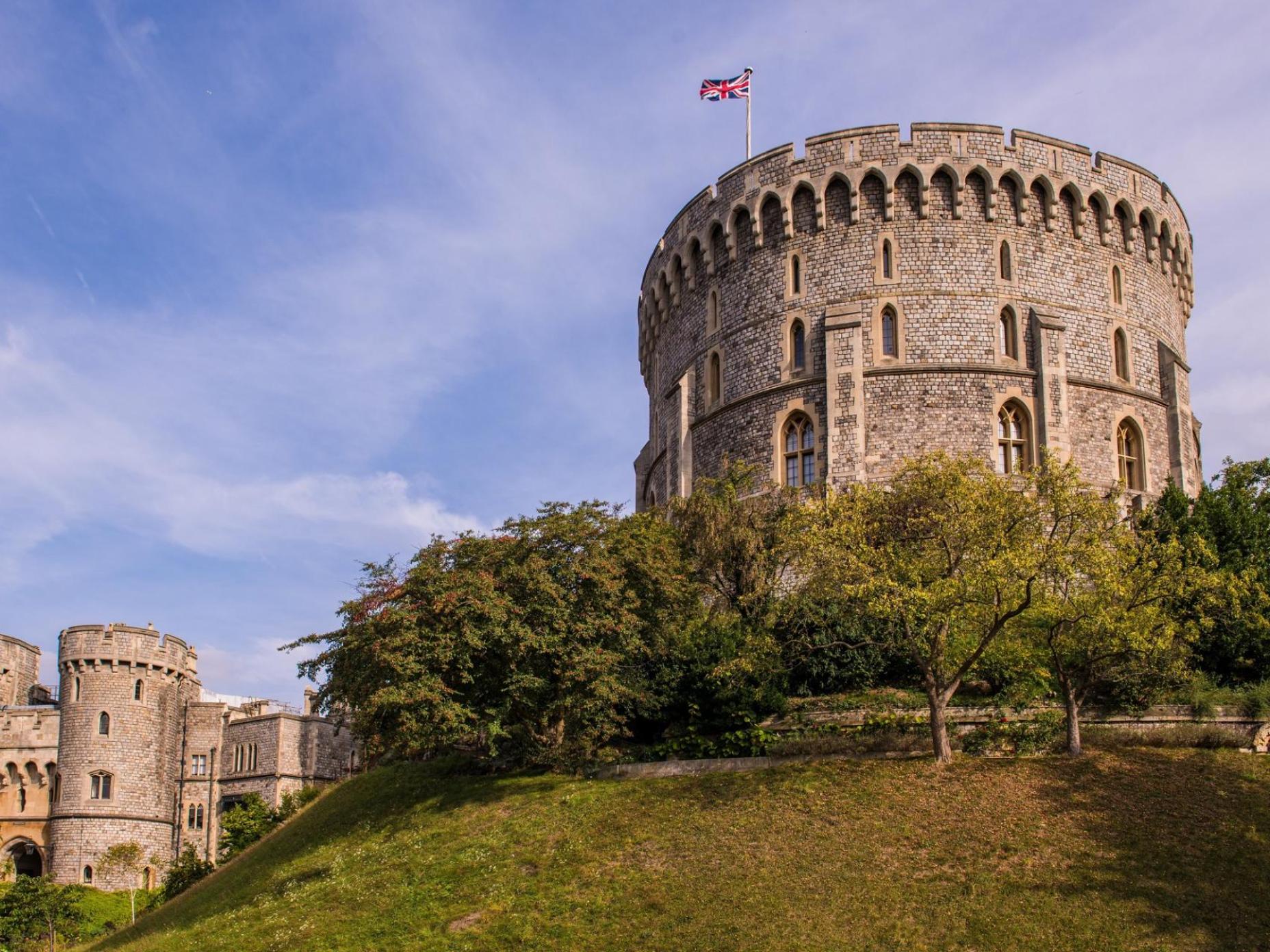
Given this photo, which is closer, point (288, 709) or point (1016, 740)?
point (1016, 740)

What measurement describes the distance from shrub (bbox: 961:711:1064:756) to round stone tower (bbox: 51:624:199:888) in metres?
46.5

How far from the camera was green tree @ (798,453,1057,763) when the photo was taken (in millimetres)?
25250

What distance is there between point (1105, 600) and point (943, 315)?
14507 mm

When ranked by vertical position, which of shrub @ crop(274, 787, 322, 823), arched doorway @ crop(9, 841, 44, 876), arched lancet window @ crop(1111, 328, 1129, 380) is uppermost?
arched lancet window @ crop(1111, 328, 1129, 380)

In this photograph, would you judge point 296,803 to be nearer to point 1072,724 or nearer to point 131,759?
point 1072,724

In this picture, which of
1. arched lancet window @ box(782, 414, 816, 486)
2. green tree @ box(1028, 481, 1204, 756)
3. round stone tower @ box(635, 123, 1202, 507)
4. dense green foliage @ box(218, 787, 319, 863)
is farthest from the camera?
arched lancet window @ box(782, 414, 816, 486)

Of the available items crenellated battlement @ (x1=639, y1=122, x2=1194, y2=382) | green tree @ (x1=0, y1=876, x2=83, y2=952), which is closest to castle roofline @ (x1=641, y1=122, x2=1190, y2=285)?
crenellated battlement @ (x1=639, y1=122, x2=1194, y2=382)

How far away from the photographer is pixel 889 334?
38.6 metres

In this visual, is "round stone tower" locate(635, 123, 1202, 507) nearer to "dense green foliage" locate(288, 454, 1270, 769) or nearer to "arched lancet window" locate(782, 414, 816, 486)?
"arched lancet window" locate(782, 414, 816, 486)

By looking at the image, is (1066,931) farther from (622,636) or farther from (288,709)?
(288,709)

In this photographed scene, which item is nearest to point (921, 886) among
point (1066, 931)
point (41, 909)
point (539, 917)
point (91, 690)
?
point (1066, 931)

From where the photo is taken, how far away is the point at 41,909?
43.7 meters

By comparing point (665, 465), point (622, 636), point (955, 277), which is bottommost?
point (622, 636)

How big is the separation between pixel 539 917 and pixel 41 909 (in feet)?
96.6
